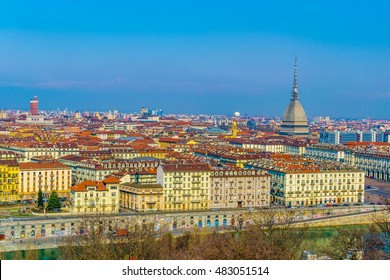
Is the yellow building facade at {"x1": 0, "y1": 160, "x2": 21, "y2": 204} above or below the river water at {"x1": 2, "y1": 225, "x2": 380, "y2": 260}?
A: above

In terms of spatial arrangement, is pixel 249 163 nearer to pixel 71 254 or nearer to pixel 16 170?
pixel 16 170

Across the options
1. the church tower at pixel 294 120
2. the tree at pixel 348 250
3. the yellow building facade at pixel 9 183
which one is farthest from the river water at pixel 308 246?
the church tower at pixel 294 120

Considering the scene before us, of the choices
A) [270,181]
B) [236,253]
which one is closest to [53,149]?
[270,181]

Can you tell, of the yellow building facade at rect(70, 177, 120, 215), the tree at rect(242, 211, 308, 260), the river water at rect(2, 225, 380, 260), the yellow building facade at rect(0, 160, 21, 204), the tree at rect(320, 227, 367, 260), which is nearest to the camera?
the tree at rect(242, 211, 308, 260)

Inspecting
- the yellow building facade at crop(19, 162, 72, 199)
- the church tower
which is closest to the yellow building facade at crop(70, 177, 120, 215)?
the yellow building facade at crop(19, 162, 72, 199)

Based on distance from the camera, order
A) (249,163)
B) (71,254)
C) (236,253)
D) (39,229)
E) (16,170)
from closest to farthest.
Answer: (236,253), (71,254), (39,229), (16,170), (249,163)

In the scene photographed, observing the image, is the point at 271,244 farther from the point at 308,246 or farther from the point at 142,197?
the point at 142,197

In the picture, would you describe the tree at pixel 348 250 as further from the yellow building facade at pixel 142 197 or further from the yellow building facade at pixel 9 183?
the yellow building facade at pixel 9 183

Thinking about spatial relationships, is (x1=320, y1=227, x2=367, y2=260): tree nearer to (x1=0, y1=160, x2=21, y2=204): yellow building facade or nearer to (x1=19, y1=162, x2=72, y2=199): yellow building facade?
(x1=0, y1=160, x2=21, y2=204): yellow building facade

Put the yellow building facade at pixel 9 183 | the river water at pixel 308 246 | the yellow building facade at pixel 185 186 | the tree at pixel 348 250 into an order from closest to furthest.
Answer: the tree at pixel 348 250
the river water at pixel 308 246
the yellow building facade at pixel 185 186
the yellow building facade at pixel 9 183

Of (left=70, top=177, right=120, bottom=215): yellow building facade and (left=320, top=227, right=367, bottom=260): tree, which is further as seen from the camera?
(left=70, top=177, right=120, bottom=215): yellow building facade

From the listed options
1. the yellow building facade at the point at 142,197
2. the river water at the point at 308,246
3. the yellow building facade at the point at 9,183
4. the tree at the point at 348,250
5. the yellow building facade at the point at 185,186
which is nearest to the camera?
the tree at the point at 348,250
